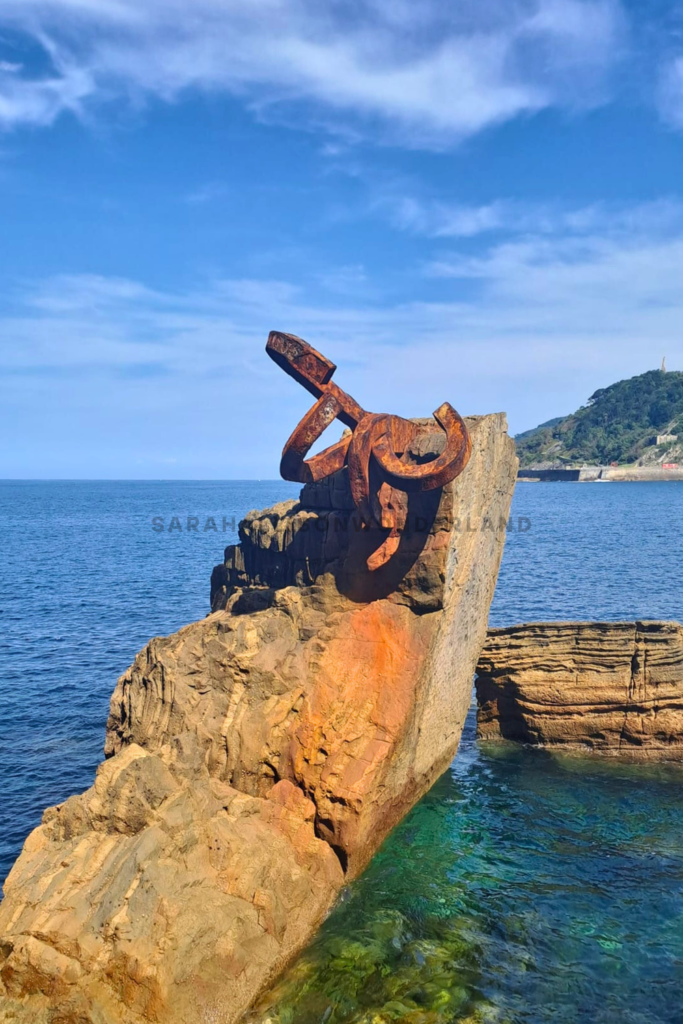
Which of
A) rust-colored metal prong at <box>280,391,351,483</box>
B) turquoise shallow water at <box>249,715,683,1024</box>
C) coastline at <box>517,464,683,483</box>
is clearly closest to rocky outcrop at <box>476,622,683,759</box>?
turquoise shallow water at <box>249,715,683,1024</box>

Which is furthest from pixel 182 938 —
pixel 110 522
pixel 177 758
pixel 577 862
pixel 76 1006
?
pixel 110 522

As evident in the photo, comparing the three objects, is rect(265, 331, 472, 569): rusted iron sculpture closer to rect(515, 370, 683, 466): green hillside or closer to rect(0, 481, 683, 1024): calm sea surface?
rect(0, 481, 683, 1024): calm sea surface

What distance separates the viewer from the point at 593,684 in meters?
16.1

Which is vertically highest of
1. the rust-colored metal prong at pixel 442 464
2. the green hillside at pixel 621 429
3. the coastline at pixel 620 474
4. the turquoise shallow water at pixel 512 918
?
the green hillside at pixel 621 429

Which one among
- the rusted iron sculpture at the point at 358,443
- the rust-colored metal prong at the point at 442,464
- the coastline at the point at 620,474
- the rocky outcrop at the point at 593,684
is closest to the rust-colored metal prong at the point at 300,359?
the rusted iron sculpture at the point at 358,443

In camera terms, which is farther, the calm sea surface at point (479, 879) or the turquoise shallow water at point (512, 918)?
the calm sea surface at point (479, 879)

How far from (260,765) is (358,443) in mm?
4950

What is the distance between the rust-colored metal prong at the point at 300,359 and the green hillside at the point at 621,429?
148 metres

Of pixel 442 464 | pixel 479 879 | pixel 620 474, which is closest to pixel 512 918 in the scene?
pixel 479 879

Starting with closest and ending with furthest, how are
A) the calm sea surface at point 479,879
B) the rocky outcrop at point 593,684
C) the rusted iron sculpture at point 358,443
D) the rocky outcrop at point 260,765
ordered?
the rocky outcrop at point 260,765 → the calm sea surface at point 479,879 → the rusted iron sculpture at point 358,443 → the rocky outcrop at point 593,684

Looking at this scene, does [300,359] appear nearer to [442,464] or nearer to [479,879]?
[442,464]

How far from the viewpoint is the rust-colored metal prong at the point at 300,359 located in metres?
12.2

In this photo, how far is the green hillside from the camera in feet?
500

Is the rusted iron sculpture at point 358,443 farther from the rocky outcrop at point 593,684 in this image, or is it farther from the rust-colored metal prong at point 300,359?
the rocky outcrop at point 593,684
